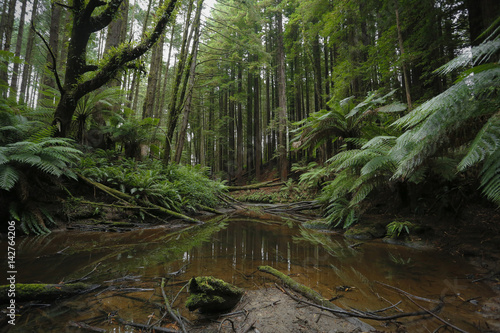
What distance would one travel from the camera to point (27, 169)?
3.48 m

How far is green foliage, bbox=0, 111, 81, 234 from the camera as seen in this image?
10.1ft

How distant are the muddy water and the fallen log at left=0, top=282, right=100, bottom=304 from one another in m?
0.09

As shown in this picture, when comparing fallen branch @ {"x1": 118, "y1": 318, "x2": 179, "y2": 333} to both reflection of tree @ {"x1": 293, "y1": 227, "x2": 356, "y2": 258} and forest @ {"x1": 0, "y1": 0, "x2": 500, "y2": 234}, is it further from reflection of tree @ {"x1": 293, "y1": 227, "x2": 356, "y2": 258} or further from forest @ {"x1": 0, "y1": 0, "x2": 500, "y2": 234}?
forest @ {"x1": 0, "y1": 0, "x2": 500, "y2": 234}

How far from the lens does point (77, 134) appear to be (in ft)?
19.2

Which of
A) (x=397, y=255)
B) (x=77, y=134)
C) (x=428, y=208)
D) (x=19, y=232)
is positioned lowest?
(x=397, y=255)

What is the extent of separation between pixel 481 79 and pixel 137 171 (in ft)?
22.6

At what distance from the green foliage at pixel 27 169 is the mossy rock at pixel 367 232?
16.5 feet

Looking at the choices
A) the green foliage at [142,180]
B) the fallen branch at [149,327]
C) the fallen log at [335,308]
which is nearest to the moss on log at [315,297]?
the fallen log at [335,308]

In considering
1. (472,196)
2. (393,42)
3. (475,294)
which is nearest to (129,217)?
(475,294)

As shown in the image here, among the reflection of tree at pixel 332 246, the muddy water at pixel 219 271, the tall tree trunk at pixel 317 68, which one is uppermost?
the tall tree trunk at pixel 317 68

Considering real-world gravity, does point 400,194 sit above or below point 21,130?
below

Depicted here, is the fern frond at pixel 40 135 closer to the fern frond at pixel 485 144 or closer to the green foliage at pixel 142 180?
the green foliage at pixel 142 180

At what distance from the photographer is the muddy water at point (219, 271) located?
1.28 meters

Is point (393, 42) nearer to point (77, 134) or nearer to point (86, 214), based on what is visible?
point (86, 214)
